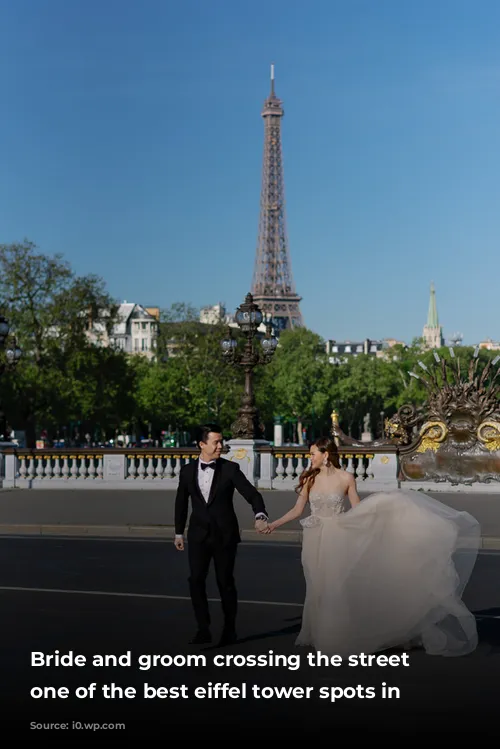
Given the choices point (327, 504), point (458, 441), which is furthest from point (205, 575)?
point (458, 441)

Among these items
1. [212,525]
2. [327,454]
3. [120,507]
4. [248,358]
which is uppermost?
[248,358]

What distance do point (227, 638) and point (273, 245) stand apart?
181595 millimetres

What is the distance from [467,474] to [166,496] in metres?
8.09

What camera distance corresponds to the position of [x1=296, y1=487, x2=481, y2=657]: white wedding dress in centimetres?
1101

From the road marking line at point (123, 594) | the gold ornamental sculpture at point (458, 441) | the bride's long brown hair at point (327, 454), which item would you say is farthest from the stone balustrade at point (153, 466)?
the bride's long brown hair at point (327, 454)

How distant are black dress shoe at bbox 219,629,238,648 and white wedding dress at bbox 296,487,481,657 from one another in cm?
52

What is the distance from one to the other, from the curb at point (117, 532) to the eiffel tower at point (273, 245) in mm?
159404

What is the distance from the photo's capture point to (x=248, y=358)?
37.1m

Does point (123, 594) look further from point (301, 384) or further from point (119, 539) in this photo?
point (301, 384)

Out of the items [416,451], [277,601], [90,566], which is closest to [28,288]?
[416,451]

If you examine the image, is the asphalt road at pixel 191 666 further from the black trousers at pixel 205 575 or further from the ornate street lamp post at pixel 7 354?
the ornate street lamp post at pixel 7 354

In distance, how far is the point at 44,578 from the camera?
17.0 m

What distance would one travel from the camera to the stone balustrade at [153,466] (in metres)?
37.0

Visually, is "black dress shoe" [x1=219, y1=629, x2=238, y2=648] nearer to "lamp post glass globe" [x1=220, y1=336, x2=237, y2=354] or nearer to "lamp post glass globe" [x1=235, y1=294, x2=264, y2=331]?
"lamp post glass globe" [x1=235, y1=294, x2=264, y2=331]
